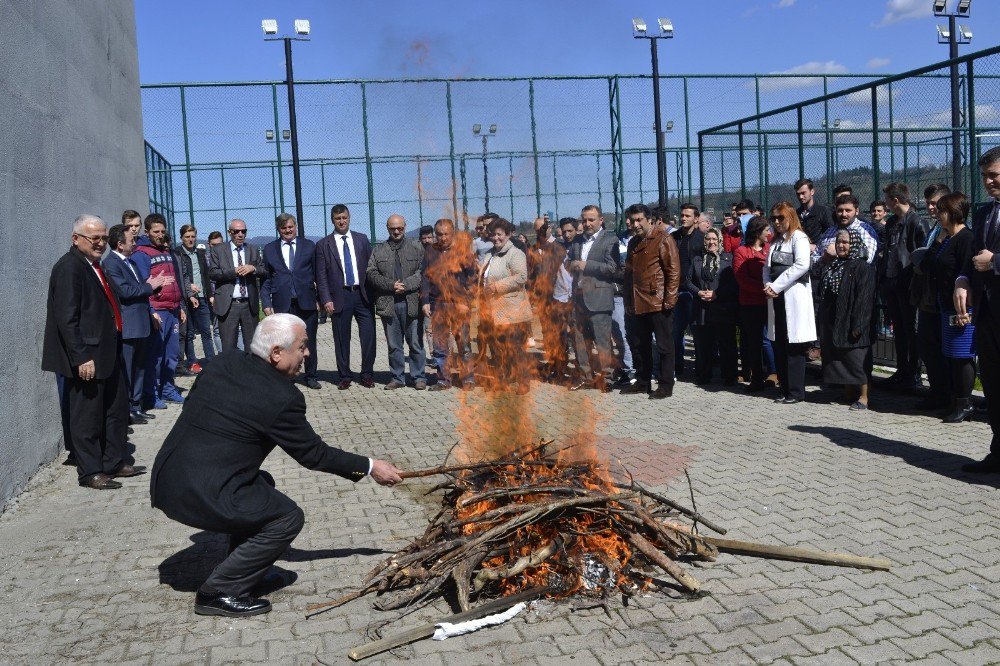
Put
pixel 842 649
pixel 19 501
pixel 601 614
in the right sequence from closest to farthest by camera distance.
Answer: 1. pixel 842 649
2. pixel 601 614
3. pixel 19 501

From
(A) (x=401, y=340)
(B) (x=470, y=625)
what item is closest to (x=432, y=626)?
(B) (x=470, y=625)

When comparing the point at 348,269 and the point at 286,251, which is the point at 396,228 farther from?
the point at 286,251

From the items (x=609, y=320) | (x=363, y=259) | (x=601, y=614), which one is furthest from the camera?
(x=363, y=259)

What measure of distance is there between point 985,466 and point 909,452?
800 millimetres

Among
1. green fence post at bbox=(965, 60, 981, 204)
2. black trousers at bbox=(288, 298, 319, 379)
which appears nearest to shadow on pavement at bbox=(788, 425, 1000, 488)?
green fence post at bbox=(965, 60, 981, 204)

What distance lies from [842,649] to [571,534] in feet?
4.89

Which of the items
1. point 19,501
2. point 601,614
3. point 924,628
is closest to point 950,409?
point 924,628

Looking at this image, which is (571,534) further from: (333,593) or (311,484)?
(311,484)

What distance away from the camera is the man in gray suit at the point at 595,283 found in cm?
1113

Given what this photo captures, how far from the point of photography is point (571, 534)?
484cm

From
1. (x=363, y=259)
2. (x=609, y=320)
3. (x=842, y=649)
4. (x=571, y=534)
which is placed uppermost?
(x=363, y=259)

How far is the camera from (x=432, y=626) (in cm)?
430

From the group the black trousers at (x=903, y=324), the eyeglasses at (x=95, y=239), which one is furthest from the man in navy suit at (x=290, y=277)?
the black trousers at (x=903, y=324)

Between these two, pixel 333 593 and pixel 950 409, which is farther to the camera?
pixel 950 409
